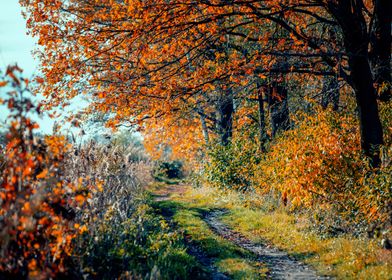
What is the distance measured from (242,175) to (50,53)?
958cm

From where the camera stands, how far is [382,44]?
12.5m

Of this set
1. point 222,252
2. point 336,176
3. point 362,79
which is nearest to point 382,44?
point 362,79

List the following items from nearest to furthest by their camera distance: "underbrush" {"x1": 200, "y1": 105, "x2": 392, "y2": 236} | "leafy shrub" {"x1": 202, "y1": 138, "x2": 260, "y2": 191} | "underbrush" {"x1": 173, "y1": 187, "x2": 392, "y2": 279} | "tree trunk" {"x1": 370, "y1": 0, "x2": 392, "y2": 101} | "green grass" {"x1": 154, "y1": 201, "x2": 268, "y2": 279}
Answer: "underbrush" {"x1": 173, "y1": 187, "x2": 392, "y2": 279} < "green grass" {"x1": 154, "y1": 201, "x2": 268, "y2": 279} < "underbrush" {"x1": 200, "y1": 105, "x2": 392, "y2": 236} < "tree trunk" {"x1": 370, "y1": 0, "x2": 392, "y2": 101} < "leafy shrub" {"x1": 202, "y1": 138, "x2": 260, "y2": 191}

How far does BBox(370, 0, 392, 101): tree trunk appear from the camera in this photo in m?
12.2

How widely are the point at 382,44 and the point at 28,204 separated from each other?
11.2m

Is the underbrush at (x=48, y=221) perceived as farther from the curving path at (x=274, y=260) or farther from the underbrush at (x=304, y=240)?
the underbrush at (x=304, y=240)

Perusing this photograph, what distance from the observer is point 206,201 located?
21.0m

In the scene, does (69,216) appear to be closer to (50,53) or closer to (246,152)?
(50,53)

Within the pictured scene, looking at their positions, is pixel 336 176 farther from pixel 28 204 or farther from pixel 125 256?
pixel 28 204

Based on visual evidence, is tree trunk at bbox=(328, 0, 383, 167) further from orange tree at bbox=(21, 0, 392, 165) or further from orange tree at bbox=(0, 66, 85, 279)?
orange tree at bbox=(0, 66, 85, 279)

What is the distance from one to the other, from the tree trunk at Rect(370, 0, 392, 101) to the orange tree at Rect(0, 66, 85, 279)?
9.81 metres

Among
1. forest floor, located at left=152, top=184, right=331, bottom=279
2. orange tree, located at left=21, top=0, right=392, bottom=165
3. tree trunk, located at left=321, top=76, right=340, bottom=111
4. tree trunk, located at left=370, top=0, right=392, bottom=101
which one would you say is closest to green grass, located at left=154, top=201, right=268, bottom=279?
forest floor, located at left=152, top=184, right=331, bottom=279

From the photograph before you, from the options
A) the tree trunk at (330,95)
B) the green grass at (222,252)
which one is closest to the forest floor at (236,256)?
the green grass at (222,252)

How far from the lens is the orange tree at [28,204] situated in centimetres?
461
